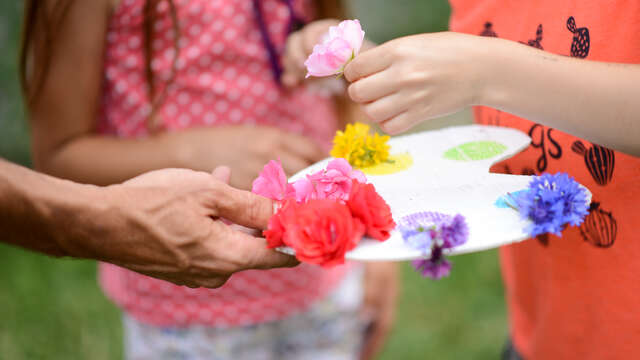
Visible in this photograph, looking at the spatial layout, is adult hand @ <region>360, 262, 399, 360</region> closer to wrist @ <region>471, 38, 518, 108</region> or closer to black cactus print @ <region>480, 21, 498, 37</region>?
black cactus print @ <region>480, 21, 498, 37</region>

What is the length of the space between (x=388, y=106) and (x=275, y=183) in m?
0.15

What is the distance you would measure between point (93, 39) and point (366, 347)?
91cm

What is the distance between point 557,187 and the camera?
0.54 m

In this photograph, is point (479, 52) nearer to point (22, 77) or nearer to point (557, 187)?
point (557, 187)

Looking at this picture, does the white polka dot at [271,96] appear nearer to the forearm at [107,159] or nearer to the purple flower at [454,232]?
the forearm at [107,159]

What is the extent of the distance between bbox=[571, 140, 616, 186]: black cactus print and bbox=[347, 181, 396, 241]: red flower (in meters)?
0.25

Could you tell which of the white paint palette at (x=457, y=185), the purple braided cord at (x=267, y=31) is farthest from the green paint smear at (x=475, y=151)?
the purple braided cord at (x=267, y=31)

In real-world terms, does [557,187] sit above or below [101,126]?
above

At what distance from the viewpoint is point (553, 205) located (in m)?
0.52

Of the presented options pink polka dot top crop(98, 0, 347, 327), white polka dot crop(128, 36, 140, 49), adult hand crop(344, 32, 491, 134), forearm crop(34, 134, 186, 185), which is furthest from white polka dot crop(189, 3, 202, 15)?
adult hand crop(344, 32, 491, 134)

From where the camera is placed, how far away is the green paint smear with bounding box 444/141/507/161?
669 mm

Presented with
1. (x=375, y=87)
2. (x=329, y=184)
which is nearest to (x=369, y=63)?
(x=375, y=87)

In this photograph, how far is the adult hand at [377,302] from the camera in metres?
1.29

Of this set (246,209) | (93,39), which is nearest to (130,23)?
(93,39)
